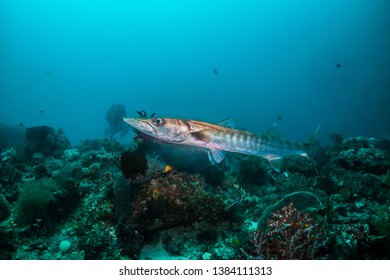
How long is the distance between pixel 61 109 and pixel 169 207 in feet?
712

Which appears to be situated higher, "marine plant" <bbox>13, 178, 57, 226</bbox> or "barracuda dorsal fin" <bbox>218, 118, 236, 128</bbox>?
"barracuda dorsal fin" <bbox>218, 118, 236, 128</bbox>

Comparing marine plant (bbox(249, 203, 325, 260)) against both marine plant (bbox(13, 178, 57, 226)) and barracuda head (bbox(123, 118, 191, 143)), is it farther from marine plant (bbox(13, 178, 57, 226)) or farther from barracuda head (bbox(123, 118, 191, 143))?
marine plant (bbox(13, 178, 57, 226))

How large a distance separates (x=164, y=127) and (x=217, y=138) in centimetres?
118

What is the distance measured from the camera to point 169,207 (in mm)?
5641

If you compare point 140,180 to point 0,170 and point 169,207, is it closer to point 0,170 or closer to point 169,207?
point 169,207

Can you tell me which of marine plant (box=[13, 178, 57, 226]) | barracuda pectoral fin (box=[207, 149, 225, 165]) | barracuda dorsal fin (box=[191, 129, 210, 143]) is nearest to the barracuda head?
barracuda dorsal fin (box=[191, 129, 210, 143])

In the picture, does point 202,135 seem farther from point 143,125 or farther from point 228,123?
point 143,125

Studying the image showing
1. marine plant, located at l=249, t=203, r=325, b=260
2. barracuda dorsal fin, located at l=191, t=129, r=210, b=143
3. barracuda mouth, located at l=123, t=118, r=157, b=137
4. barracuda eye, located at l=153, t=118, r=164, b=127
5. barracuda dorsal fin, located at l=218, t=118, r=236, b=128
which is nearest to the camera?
marine plant, located at l=249, t=203, r=325, b=260

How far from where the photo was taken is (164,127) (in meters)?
5.13

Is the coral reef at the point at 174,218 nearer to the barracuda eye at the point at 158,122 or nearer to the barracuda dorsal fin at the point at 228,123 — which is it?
the barracuda eye at the point at 158,122

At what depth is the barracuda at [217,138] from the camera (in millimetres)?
5105

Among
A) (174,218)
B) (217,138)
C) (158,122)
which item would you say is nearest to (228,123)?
(217,138)

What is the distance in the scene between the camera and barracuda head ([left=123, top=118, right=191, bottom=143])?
197 inches

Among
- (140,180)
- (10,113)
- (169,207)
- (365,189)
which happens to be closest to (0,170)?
(140,180)
